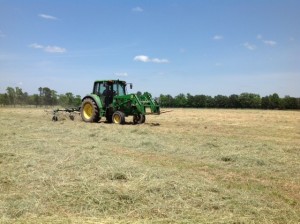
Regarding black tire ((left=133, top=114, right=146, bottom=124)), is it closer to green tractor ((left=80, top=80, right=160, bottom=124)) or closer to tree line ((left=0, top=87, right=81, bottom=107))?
green tractor ((left=80, top=80, right=160, bottom=124))

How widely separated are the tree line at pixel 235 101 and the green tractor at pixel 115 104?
4528 cm

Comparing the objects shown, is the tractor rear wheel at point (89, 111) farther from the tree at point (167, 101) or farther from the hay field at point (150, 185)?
the tree at point (167, 101)

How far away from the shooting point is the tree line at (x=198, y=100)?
225 ft

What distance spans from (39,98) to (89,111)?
57.6m

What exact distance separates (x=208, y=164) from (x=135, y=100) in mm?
10320

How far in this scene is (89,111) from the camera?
2103cm

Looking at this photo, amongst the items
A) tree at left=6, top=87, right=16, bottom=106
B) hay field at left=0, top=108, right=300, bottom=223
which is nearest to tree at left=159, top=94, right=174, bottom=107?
tree at left=6, top=87, right=16, bottom=106

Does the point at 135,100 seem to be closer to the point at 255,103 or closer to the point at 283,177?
the point at 283,177

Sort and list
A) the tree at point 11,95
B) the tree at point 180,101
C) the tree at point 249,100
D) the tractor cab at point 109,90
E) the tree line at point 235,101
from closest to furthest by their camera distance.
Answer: the tractor cab at point 109,90 → the tree line at point 235,101 → the tree at point 249,100 → the tree at point 11,95 → the tree at point 180,101

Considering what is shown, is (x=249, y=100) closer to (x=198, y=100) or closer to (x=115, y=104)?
(x=198, y=100)

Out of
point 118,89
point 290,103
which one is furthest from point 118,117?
point 290,103

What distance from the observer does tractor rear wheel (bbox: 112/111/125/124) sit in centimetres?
1886

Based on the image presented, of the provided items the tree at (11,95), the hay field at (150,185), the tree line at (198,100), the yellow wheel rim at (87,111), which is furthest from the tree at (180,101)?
the hay field at (150,185)

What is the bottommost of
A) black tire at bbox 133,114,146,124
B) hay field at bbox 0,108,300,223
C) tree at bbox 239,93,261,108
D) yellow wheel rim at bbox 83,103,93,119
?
hay field at bbox 0,108,300,223
